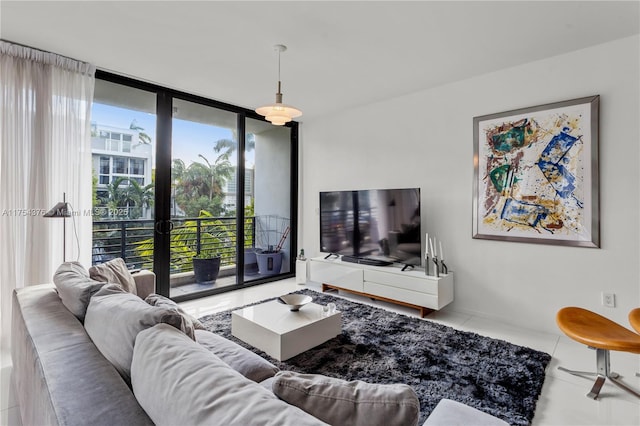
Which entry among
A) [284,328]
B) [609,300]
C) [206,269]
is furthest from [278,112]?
[609,300]

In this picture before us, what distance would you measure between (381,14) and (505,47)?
125cm

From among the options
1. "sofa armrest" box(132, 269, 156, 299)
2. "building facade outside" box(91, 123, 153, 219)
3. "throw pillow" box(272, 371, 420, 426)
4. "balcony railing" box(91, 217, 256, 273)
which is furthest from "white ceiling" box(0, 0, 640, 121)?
"throw pillow" box(272, 371, 420, 426)

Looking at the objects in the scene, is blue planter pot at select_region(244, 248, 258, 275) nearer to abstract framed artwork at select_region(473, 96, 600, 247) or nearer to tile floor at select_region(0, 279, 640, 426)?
tile floor at select_region(0, 279, 640, 426)

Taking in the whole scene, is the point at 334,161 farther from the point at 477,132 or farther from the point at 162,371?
the point at 162,371

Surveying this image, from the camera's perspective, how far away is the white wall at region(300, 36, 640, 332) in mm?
2650

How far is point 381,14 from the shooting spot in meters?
2.33

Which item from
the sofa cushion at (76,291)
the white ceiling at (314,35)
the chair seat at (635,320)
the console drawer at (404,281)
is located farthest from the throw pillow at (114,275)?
the chair seat at (635,320)

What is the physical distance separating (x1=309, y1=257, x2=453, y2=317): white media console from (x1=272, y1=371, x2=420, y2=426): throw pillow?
8.72 feet

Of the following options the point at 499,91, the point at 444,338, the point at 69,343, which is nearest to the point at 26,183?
the point at 69,343

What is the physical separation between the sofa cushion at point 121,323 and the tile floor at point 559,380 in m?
1.15

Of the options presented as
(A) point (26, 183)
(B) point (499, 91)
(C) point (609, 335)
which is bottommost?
(C) point (609, 335)

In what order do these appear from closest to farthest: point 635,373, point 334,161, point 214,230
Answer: point 635,373, point 214,230, point 334,161

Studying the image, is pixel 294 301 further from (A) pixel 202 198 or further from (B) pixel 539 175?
(B) pixel 539 175

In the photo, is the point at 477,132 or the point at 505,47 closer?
the point at 505,47
